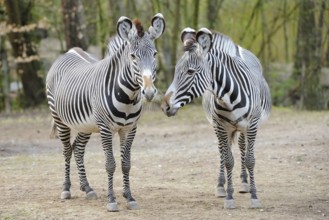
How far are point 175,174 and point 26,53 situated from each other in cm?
1312

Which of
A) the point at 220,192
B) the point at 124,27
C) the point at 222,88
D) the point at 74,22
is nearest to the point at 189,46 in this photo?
the point at 222,88

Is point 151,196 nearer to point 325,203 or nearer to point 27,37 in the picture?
point 325,203

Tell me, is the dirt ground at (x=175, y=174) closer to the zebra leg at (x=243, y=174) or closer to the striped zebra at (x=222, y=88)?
the zebra leg at (x=243, y=174)

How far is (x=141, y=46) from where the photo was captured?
793cm

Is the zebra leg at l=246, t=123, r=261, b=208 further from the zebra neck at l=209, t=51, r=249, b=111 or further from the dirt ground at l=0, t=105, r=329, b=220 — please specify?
the zebra neck at l=209, t=51, r=249, b=111

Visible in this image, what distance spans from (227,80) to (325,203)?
6.11 ft

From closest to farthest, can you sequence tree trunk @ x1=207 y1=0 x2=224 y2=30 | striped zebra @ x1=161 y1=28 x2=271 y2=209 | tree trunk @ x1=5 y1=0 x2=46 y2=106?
striped zebra @ x1=161 y1=28 x2=271 y2=209
tree trunk @ x1=5 y1=0 x2=46 y2=106
tree trunk @ x1=207 y1=0 x2=224 y2=30

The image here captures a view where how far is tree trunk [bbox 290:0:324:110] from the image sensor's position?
918 inches

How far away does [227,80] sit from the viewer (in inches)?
323

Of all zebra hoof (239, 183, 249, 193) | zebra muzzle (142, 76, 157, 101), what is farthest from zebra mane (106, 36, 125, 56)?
zebra hoof (239, 183, 249, 193)

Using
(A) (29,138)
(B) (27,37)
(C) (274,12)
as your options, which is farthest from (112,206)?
(C) (274,12)

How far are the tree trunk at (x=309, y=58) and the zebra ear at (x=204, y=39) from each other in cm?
1537

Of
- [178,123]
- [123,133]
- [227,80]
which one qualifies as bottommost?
[178,123]

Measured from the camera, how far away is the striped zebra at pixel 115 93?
313 inches
